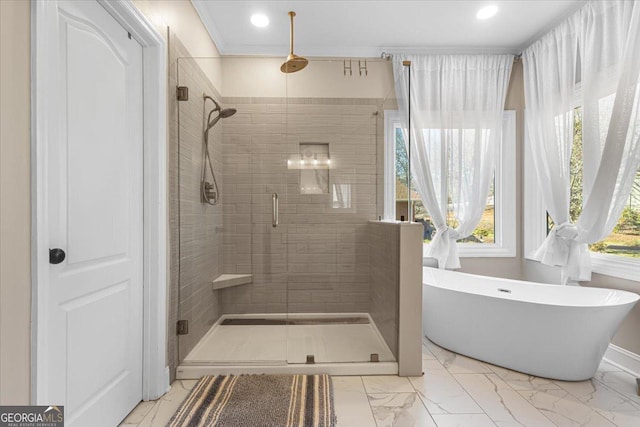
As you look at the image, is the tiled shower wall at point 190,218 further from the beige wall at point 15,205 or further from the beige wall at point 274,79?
the beige wall at point 15,205

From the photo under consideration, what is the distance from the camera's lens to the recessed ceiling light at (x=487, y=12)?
2.62 meters

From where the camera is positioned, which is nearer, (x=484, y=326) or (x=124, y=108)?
(x=124, y=108)

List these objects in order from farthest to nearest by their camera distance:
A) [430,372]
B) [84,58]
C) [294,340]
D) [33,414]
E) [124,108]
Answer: [294,340] → [430,372] → [124,108] → [84,58] → [33,414]

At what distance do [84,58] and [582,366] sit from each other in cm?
321

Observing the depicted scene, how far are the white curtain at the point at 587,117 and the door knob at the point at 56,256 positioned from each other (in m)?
3.16

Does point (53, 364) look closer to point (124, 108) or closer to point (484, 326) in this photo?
point (124, 108)

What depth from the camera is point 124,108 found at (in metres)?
1.73

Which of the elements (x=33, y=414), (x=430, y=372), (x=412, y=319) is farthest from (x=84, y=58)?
(x=430, y=372)

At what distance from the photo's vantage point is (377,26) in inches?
114

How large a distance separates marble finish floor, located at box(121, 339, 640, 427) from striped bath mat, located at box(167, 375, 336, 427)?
0.26 feet

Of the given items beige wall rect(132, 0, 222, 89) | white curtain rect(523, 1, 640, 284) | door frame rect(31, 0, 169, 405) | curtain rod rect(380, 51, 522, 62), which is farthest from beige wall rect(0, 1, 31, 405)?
white curtain rect(523, 1, 640, 284)

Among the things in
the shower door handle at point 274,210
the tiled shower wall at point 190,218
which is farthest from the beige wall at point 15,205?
the shower door handle at point 274,210

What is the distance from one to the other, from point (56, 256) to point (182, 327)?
1.13 metres

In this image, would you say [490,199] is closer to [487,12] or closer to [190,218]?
[487,12]
